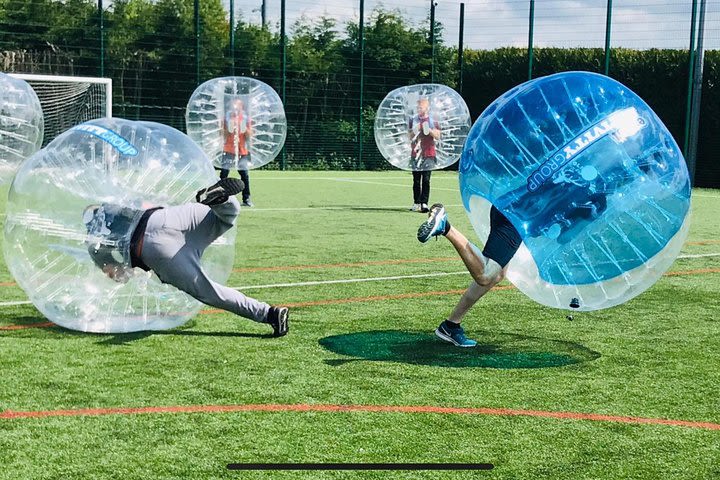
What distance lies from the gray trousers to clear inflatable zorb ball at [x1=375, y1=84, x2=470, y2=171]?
30.8 feet

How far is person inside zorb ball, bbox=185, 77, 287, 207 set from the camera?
1488 cm

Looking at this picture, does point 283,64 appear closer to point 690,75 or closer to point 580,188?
point 690,75

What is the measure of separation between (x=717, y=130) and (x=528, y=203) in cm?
1985

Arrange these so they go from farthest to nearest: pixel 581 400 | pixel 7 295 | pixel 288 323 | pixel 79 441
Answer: pixel 7 295 → pixel 288 323 → pixel 581 400 → pixel 79 441

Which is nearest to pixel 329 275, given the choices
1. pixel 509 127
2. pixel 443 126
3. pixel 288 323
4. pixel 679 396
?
pixel 288 323

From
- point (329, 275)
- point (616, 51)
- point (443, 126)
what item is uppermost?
point (616, 51)

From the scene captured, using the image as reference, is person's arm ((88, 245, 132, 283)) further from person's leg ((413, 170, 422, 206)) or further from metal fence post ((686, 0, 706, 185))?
metal fence post ((686, 0, 706, 185))

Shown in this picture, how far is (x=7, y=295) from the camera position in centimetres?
745

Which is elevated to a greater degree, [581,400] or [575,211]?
[575,211]

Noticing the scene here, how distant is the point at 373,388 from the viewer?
4.99 meters

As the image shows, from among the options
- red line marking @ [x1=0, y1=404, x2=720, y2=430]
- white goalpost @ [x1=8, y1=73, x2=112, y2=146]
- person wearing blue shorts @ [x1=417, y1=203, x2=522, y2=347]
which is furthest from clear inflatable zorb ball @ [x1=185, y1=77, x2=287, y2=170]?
red line marking @ [x1=0, y1=404, x2=720, y2=430]

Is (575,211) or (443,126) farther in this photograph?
(443,126)

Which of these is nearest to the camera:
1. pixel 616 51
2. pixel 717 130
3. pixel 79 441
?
pixel 79 441

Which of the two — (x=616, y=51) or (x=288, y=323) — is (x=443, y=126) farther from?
(x=616, y=51)
